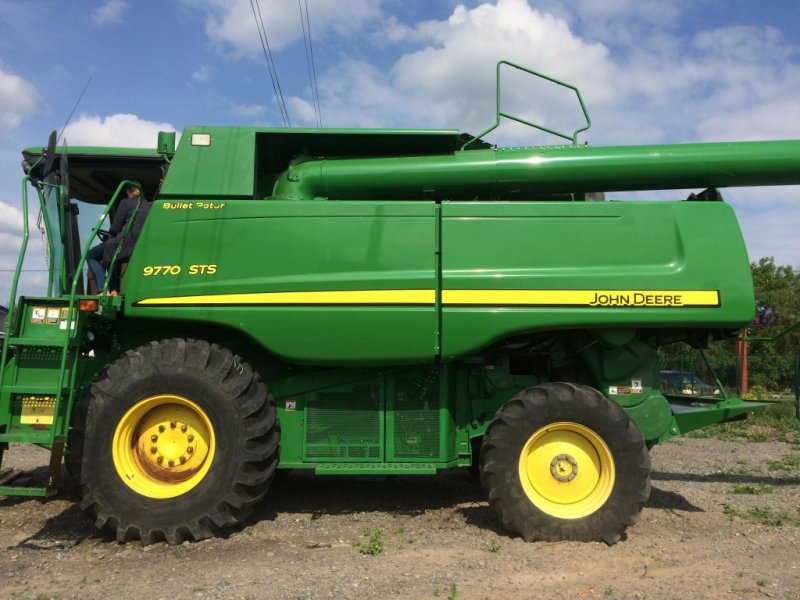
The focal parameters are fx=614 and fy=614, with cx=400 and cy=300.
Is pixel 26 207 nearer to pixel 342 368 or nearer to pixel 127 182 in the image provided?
pixel 127 182

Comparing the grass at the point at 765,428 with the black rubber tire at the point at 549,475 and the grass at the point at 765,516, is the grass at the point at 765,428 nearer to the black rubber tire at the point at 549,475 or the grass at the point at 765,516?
the grass at the point at 765,516

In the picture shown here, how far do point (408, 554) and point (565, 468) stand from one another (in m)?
1.40

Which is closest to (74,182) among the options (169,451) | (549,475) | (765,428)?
(169,451)

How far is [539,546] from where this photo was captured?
454 centimetres

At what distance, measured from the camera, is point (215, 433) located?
15.4 feet

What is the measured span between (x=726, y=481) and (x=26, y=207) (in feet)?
24.0

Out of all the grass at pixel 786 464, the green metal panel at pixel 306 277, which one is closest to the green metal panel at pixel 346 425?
the green metal panel at pixel 306 277

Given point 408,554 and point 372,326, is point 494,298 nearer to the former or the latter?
point 372,326

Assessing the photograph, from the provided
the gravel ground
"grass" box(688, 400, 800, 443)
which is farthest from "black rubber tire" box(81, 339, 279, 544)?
"grass" box(688, 400, 800, 443)

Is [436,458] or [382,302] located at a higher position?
[382,302]

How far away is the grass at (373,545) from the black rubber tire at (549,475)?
895mm

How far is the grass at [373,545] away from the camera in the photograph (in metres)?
4.39

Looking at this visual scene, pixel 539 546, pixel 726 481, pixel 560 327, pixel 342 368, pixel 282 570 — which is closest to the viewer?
pixel 282 570

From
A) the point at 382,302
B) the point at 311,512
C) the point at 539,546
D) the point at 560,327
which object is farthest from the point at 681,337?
the point at 311,512
